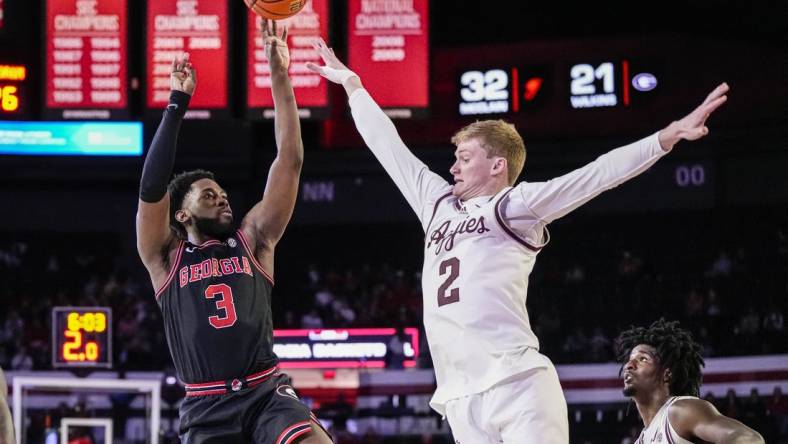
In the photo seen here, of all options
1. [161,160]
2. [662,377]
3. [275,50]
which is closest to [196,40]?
[275,50]

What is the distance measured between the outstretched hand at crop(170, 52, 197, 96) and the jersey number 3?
4.70 ft

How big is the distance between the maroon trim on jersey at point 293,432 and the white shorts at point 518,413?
71cm

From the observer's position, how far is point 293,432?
15.6 ft

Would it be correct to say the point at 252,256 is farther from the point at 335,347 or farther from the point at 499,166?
the point at 335,347

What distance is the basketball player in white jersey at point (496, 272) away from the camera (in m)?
4.27

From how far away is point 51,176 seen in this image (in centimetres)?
2198

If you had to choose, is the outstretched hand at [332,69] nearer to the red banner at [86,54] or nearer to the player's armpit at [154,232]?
the player's armpit at [154,232]

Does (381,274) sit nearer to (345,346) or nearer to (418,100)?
(345,346)

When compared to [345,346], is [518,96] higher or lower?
higher

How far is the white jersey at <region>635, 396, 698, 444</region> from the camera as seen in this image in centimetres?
561

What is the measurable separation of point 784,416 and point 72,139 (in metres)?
11.1

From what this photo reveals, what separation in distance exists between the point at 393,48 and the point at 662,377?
338 inches

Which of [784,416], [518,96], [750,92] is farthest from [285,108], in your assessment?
[750,92]

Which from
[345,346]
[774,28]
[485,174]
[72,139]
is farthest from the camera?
[774,28]
